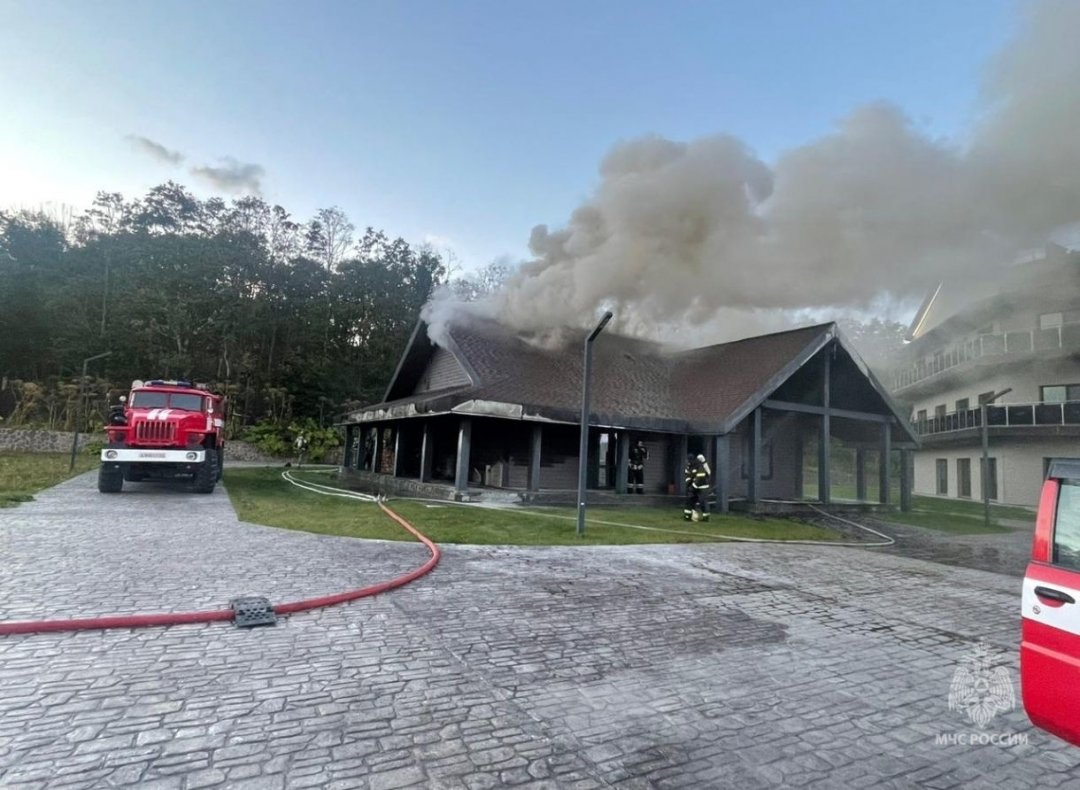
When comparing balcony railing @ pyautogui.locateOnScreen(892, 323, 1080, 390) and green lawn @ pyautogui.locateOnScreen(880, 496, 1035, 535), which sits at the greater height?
balcony railing @ pyautogui.locateOnScreen(892, 323, 1080, 390)

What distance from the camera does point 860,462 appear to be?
22.6m

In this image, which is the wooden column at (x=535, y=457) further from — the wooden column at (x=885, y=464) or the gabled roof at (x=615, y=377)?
the wooden column at (x=885, y=464)

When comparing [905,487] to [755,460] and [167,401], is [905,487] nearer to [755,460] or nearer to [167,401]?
[755,460]

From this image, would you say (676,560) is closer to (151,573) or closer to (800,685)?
(800,685)

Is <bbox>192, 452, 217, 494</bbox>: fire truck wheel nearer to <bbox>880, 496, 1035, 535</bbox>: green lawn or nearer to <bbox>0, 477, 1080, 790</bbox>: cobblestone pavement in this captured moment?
<bbox>0, 477, 1080, 790</bbox>: cobblestone pavement

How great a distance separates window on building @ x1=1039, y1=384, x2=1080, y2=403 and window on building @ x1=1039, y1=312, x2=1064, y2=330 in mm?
2699

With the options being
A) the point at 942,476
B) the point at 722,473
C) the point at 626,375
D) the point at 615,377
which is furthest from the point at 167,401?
the point at 942,476

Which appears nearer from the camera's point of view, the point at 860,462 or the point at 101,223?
the point at 860,462

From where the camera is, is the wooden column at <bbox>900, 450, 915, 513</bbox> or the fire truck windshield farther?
the wooden column at <bbox>900, 450, 915, 513</bbox>

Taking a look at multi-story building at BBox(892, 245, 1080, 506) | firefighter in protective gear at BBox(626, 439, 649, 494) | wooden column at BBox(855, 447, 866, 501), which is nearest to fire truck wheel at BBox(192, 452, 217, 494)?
firefighter in protective gear at BBox(626, 439, 649, 494)

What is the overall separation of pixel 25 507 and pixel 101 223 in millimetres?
37354

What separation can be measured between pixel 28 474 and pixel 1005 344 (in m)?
37.5

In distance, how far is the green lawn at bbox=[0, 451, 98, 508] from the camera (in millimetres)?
12172

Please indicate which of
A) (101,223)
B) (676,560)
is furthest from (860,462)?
(101,223)
